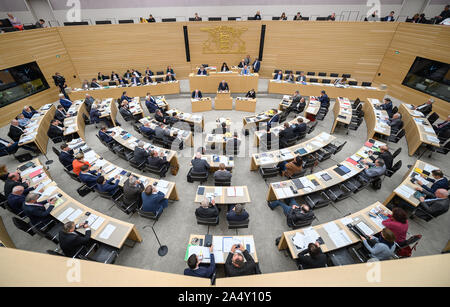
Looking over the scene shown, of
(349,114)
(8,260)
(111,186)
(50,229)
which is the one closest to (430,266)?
(8,260)

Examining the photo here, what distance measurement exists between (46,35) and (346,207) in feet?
61.9

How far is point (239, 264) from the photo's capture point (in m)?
3.45

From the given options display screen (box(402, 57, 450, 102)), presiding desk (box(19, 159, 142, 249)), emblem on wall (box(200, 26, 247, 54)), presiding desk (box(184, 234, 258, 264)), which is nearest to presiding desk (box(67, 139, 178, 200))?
presiding desk (box(19, 159, 142, 249))

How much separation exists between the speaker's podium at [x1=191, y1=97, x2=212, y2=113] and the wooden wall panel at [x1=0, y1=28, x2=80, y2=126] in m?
9.81

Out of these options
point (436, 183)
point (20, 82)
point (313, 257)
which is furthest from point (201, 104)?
point (20, 82)

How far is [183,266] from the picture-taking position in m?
4.57

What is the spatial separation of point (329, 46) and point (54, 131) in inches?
684

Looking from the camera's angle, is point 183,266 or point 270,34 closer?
point 183,266

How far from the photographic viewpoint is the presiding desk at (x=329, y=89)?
449 inches

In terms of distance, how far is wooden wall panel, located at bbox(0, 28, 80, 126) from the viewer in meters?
10.0

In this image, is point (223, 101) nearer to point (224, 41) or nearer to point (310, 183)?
point (224, 41)
